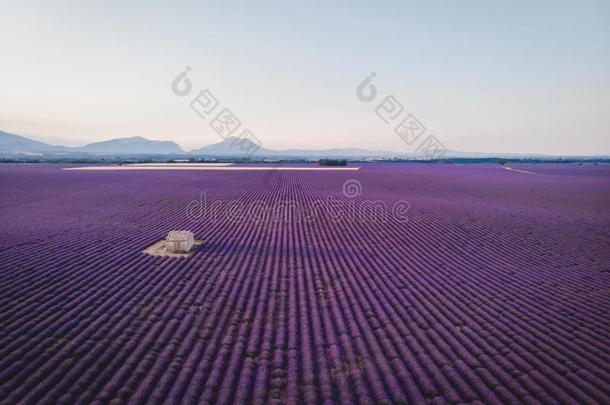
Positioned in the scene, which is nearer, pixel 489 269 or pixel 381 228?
pixel 489 269

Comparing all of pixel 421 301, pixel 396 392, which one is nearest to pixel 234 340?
pixel 396 392

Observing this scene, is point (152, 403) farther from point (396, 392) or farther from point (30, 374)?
point (396, 392)

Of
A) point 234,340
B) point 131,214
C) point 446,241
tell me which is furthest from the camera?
point 131,214
